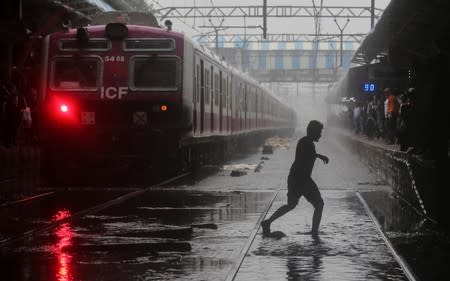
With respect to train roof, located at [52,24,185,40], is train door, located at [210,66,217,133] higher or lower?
lower

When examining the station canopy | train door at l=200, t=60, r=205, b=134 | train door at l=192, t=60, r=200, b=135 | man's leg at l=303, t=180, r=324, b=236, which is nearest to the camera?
man's leg at l=303, t=180, r=324, b=236

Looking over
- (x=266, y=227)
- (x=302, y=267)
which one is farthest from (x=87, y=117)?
(x=302, y=267)

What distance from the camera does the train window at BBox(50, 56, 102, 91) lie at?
21281 mm

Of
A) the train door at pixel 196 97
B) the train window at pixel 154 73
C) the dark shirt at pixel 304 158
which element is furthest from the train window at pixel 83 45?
the dark shirt at pixel 304 158

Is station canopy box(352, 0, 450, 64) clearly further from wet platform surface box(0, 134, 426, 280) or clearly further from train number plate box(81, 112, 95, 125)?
train number plate box(81, 112, 95, 125)

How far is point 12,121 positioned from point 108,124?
7.30 m

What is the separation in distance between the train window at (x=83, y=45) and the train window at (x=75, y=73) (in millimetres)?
202

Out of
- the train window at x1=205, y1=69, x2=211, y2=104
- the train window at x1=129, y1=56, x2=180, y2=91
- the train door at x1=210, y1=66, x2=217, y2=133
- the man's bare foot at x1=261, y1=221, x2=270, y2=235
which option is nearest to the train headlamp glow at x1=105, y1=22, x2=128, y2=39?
the train window at x1=129, y1=56, x2=180, y2=91

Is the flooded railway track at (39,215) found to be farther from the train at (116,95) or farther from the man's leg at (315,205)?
the man's leg at (315,205)

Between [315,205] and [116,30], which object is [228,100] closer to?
[116,30]

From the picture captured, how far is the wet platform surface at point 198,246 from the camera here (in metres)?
8.88

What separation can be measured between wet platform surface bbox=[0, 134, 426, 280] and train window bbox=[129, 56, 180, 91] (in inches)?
169

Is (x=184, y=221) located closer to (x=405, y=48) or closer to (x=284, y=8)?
(x=405, y=48)

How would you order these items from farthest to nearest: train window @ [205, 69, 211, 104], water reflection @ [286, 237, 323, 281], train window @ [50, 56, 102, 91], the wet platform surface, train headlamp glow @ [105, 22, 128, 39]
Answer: train window @ [205, 69, 211, 104] < train headlamp glow @ [105, 22, 128, 39] < train window @ [50, 56, 102, 91] < the wet platform surface < water reflection @ [286, 237, 323, 281]
